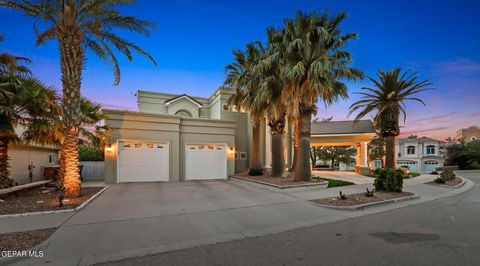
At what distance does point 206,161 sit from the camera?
15711 mm

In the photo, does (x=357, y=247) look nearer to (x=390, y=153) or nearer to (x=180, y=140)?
(x=180, y=140)

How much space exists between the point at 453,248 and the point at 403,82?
15227 millimetres

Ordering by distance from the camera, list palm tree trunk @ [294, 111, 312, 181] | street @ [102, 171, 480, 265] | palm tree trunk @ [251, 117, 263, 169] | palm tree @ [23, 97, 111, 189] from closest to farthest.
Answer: street @ [102, 171, 480, 265], palm tree @ [23, 97, 111, 189], palm tree trunk @ [294, 111, 312, 181], palm tree trunk @ [251, 117, 263, 169]

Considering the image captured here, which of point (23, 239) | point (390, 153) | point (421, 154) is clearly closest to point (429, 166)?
point (421, 154)

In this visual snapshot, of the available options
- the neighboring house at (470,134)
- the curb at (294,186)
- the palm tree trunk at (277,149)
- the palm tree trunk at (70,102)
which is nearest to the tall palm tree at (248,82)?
the palm tree trunk at (277,149)

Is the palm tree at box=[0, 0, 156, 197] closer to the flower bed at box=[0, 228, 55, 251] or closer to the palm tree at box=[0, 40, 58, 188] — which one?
the palm tree at box=[0, 40, 58, 188]

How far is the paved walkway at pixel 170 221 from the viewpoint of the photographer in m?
4.48

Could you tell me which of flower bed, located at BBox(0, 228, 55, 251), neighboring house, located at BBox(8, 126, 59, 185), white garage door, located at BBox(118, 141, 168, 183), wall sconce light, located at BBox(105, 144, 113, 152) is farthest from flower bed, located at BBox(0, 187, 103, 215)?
white garage door, located at BBox(118, 141, 168, 183)

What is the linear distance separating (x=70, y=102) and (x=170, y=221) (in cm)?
666

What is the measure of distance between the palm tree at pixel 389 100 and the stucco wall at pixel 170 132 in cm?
1077

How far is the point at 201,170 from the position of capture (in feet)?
50.9

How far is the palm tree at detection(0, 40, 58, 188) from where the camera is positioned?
8312mm

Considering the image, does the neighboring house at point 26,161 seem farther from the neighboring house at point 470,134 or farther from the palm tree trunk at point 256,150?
the neighboring house at point 470,134

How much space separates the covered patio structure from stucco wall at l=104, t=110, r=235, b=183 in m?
10.0
